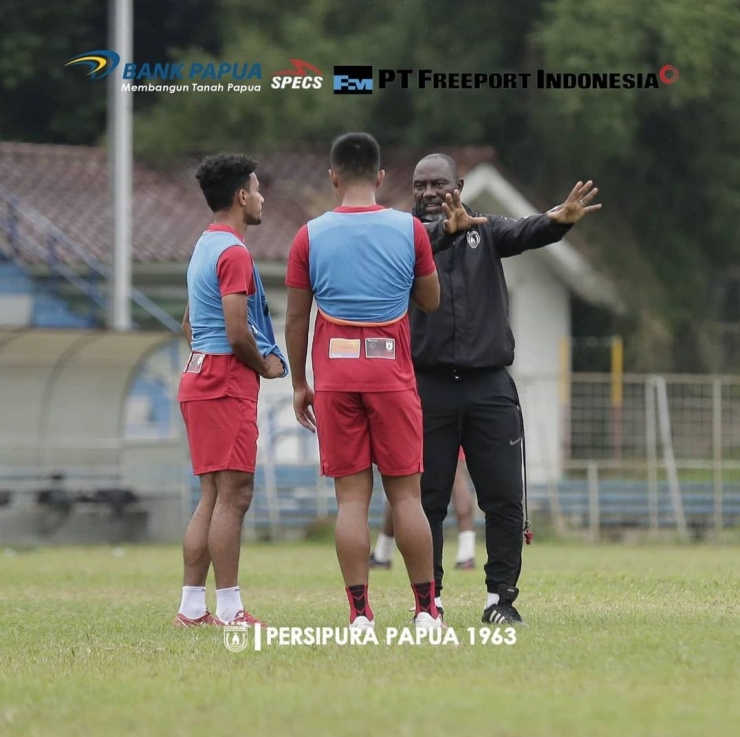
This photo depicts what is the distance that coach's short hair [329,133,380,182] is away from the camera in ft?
24.4

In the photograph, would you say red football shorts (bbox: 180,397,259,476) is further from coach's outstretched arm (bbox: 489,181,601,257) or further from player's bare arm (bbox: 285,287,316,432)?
coach's outstretched arm (bbox: 489,181,601,257)

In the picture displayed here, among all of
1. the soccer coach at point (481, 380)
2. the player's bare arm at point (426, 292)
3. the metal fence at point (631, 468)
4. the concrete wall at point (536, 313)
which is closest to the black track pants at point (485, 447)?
the soccer coach at point (481, 380)

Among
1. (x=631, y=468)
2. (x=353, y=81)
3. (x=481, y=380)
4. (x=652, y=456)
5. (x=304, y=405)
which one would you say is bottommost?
(x=631, y=468)

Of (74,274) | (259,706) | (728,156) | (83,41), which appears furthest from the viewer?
(83,41)

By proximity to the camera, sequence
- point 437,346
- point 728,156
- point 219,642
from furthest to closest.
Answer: point 728,156 → point 437,346 → point 219,642

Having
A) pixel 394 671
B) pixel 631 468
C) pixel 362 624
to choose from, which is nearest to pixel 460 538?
pixel 362 624

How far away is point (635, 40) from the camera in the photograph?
91.8 ft

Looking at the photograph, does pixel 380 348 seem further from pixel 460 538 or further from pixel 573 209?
pixel 460 538

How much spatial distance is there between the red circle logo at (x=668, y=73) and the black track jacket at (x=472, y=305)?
21.3m

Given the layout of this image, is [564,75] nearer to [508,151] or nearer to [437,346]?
[508,151]

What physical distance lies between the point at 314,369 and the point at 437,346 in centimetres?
90

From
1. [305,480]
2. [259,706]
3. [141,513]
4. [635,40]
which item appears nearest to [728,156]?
[635,40]

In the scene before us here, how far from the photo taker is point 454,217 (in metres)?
7.67

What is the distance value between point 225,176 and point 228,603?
2128mm
